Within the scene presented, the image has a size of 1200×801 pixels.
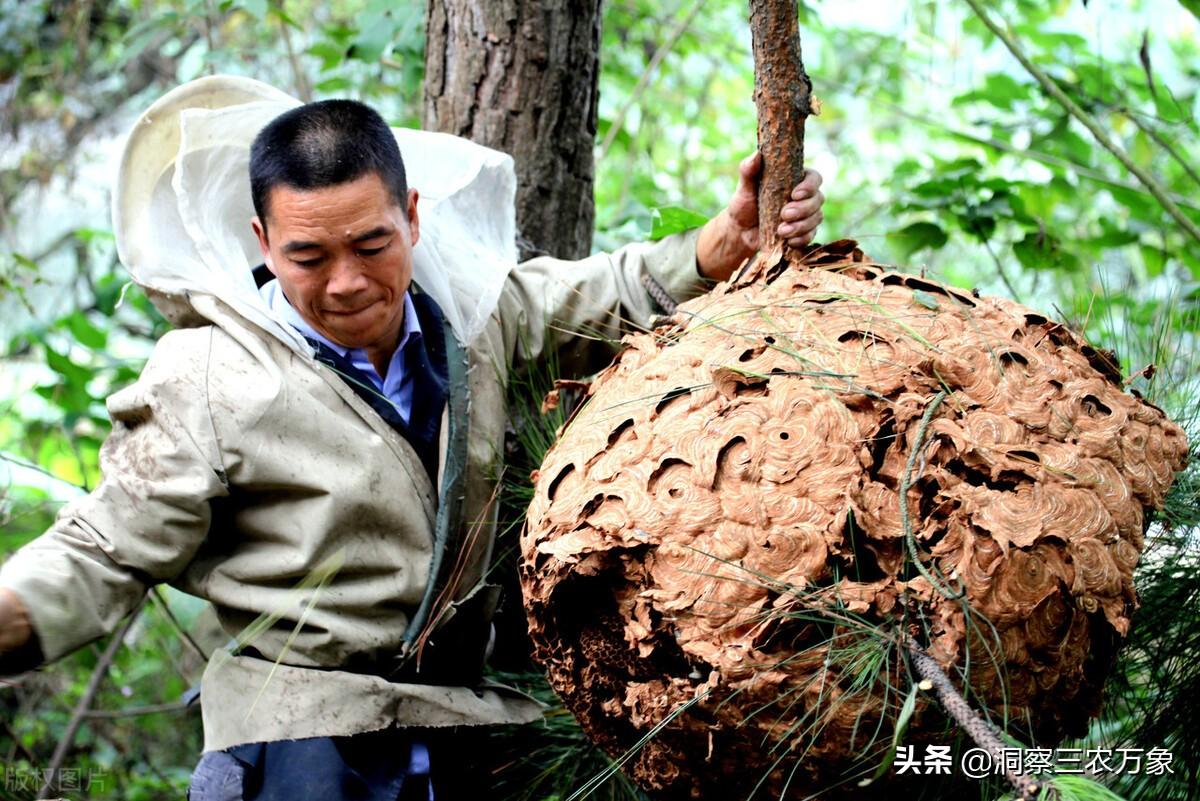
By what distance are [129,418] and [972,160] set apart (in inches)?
73.4

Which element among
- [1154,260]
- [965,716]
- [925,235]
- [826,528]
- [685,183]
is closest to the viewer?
[965,716]

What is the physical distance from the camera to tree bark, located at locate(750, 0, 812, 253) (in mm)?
1629

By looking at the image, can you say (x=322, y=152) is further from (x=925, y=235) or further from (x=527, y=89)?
(x=925, y=235)

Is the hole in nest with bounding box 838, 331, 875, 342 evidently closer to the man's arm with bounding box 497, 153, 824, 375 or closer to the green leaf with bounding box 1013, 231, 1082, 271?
the man's arm with bounding box 497, 153, 824, 375

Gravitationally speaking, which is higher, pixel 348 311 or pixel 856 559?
pixel 348 311

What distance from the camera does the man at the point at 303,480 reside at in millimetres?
1642

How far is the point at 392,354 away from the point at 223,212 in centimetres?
36

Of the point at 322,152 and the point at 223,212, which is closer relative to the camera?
the point at 322,152

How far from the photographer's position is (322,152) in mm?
1691

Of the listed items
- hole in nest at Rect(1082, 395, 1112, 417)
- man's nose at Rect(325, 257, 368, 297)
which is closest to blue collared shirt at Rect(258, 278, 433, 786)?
man's nose at Rect(325, 257, 368, 297)

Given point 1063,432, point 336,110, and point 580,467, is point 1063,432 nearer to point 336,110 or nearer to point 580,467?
point 580,467

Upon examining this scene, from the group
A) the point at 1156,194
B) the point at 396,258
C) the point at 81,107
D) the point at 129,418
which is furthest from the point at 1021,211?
the point at 81,107

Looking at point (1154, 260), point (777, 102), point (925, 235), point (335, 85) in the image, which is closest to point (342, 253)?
point (777, 102)

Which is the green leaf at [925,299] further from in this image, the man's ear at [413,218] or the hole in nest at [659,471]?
the man's ear at [413,218]
